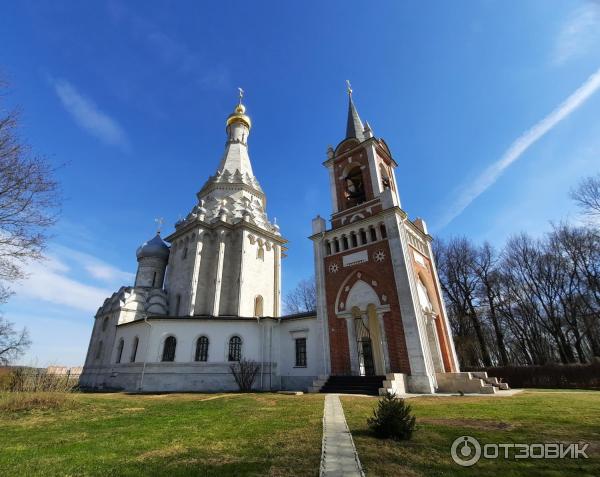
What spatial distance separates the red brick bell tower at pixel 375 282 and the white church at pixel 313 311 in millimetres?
73

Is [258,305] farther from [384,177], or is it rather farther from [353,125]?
[353,125]

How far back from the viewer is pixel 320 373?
19.2 metres

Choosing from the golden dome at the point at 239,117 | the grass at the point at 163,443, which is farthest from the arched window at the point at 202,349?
the golden dome at the point at 239,117

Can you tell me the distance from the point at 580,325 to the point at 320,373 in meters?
27.7

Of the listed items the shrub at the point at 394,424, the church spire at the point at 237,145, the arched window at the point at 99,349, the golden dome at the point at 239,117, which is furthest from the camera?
the golden dome at the point at 239,117

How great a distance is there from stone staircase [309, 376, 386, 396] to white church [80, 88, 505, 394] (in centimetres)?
7

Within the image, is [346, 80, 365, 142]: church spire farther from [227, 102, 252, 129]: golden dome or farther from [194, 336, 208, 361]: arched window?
[194, 336, 208, 361]: arched window

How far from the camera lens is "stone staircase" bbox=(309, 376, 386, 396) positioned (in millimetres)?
15508

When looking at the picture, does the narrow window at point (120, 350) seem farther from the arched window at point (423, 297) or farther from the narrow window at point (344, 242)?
the arched window at point (423, 297)

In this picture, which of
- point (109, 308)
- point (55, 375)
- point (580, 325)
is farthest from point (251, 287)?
point (580, 325)

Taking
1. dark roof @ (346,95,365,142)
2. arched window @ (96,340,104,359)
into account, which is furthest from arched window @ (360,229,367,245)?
arched window @ (96,340,104,359)

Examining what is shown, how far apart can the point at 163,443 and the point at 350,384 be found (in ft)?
42.1

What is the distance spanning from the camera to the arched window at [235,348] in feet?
70.1

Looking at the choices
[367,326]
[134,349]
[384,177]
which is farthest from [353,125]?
[134,349]
